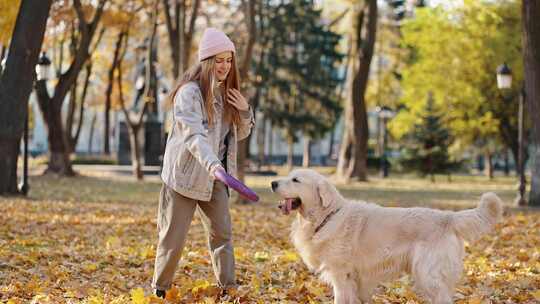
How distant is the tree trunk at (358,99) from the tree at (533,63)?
1247cm

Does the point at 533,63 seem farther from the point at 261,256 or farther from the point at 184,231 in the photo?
the point at 184,231

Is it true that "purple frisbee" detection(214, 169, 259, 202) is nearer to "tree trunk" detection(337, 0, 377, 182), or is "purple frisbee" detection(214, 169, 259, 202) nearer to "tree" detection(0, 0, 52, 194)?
"tree" detection(0, 0, 52, 194)

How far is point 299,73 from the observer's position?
5403 centimetres

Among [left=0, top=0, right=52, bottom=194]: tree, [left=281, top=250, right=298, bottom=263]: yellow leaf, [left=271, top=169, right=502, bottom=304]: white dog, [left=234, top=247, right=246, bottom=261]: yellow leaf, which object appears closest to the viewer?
[left=271, top=169, right=502, bottom=304]: white dog

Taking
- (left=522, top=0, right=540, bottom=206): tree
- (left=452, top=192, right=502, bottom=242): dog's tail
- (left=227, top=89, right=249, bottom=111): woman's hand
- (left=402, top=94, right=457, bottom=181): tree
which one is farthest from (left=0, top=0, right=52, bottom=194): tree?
(left=402, top=94, right=457, bottom=181): tree

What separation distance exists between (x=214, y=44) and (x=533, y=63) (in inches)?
535

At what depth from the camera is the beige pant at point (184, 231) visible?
21.3ft

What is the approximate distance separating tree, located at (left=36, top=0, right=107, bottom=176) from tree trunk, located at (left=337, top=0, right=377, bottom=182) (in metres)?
10.0

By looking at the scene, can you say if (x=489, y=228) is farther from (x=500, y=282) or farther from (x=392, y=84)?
(x=392, y=84)

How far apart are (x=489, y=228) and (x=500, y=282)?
221cm

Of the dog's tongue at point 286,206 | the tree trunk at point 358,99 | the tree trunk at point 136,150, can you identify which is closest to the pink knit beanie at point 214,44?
the dog's tongue at point 286,206

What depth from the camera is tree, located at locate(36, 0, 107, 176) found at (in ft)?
89.7

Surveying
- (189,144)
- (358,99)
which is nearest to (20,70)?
(189,144)

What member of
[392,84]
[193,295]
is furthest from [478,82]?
[193,295]
